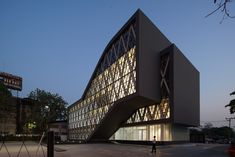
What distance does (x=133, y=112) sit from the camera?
2429 inches

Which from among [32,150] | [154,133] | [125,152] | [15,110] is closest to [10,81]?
[15,110]

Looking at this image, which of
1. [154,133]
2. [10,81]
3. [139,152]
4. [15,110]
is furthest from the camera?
[15,110]

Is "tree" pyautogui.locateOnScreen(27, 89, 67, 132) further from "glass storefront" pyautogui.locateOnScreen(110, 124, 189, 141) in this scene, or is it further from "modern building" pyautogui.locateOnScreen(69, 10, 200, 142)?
"glass storefront" pyautogui.locateOnScreen(110, 124, 189, 141)

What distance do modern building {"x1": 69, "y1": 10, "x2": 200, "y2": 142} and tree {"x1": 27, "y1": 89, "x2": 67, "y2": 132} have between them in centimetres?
2295

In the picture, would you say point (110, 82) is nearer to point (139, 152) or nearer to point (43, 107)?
point (43, 107)

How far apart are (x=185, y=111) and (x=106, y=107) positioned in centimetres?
1722

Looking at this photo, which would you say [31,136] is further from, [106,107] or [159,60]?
[159,60]

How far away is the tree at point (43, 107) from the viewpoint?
8700cm

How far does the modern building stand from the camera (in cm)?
5181

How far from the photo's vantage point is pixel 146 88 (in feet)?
170

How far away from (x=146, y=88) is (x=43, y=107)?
43550 millimetres

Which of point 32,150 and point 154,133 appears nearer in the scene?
point 32,150

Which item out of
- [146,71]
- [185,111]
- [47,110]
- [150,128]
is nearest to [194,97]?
[185,111]

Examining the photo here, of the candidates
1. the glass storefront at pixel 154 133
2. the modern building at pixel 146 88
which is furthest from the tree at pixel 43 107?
the glass storefront at pixel 154 133
